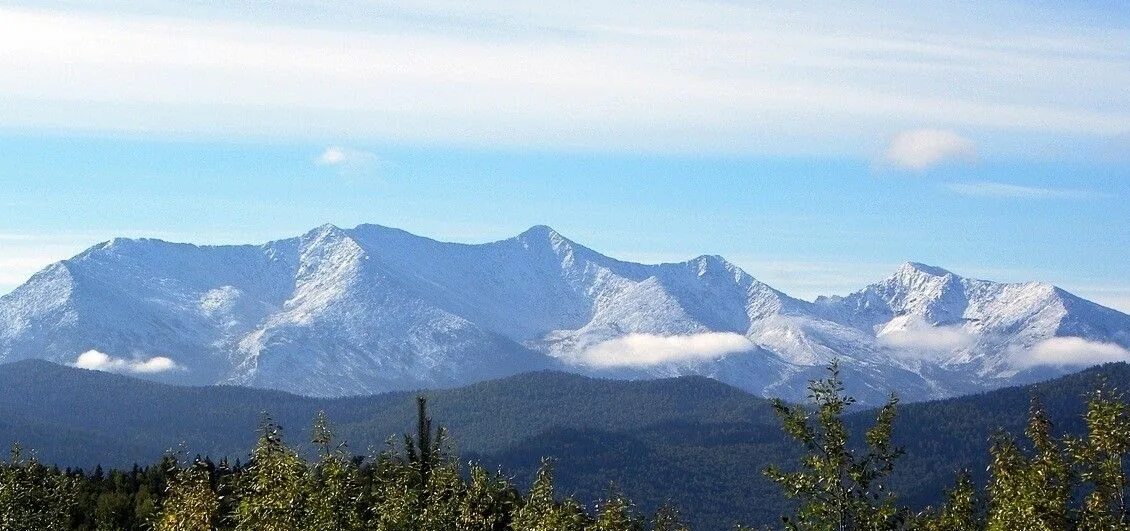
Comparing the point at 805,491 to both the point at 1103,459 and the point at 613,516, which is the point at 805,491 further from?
the point at 1103,459

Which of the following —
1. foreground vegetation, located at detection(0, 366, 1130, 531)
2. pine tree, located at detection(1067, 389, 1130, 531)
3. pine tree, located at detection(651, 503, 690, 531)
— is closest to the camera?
foreground vegetation, located at detection(0, 366, 1130, 531)

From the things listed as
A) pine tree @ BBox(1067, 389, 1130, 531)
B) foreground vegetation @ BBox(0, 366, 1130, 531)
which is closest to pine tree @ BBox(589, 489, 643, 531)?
foreground vegetation @ BBox(0, 366, 1130, 531)

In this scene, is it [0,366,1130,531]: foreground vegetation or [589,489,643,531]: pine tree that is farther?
[589,489,643,531]: pine tree

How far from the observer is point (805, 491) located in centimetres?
6097

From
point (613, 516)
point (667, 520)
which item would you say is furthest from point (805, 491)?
point (667, 520)

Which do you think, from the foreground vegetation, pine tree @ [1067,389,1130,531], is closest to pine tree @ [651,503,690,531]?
the foreground vegetation

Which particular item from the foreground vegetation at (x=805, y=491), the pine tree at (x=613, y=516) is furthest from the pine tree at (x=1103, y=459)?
the pine tree at (x=613, y=516)

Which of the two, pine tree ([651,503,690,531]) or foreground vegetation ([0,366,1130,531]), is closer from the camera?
foreground vegetation ([0,366,1130,531])

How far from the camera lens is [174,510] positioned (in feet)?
251

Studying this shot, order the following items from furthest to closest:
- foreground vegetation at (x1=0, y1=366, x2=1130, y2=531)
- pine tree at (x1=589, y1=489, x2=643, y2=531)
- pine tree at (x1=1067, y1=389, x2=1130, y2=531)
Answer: pine tree at (x1=589, y1=489, x2=643, y2=531)
pine tree at (x1=1067, y1=389, x2=1130, y2=531)
foreground vegetation at (x1=0, y1=366, x2=1130, y2=531)

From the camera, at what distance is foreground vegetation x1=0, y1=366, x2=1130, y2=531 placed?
201ft

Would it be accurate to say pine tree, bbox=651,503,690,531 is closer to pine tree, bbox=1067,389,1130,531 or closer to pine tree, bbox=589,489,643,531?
pine tree, bbox=589,489,643,531

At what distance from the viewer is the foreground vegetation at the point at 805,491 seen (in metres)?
61.2

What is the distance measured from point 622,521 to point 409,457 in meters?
31.4
